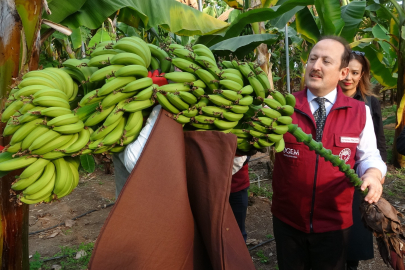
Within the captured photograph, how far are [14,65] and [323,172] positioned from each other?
1.89m

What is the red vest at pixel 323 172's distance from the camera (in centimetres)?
184

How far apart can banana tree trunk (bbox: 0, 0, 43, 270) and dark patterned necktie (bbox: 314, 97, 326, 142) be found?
5.63 ft

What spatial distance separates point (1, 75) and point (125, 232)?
1408mm

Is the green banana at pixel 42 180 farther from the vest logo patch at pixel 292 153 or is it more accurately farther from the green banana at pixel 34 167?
the vest logo patch at pixel 292 153

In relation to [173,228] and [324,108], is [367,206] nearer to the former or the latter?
[324,108]

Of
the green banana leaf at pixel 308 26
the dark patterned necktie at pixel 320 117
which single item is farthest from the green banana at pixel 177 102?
the green banana leaf at pixel 308 26

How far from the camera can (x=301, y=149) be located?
6.05ft

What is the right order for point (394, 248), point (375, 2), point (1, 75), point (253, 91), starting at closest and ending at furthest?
point (253, 91) → point (394, 248) → point (1, 75) → point (375, 2)

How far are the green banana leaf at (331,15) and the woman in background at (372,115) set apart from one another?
113cm

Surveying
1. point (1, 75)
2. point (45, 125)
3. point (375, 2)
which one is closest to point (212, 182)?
point (45, 125)

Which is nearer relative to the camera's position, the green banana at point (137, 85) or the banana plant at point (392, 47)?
the green banana at point (137, 85)

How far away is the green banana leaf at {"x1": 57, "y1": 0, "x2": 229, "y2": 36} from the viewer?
2.40 m

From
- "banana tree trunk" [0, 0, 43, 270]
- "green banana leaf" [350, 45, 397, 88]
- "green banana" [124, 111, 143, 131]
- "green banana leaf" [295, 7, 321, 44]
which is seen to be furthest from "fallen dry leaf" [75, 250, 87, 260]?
"green banana leaf" [350, 45, 397, 88]

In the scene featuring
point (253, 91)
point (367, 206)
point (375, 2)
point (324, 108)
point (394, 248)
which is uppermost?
point (375, 2)
